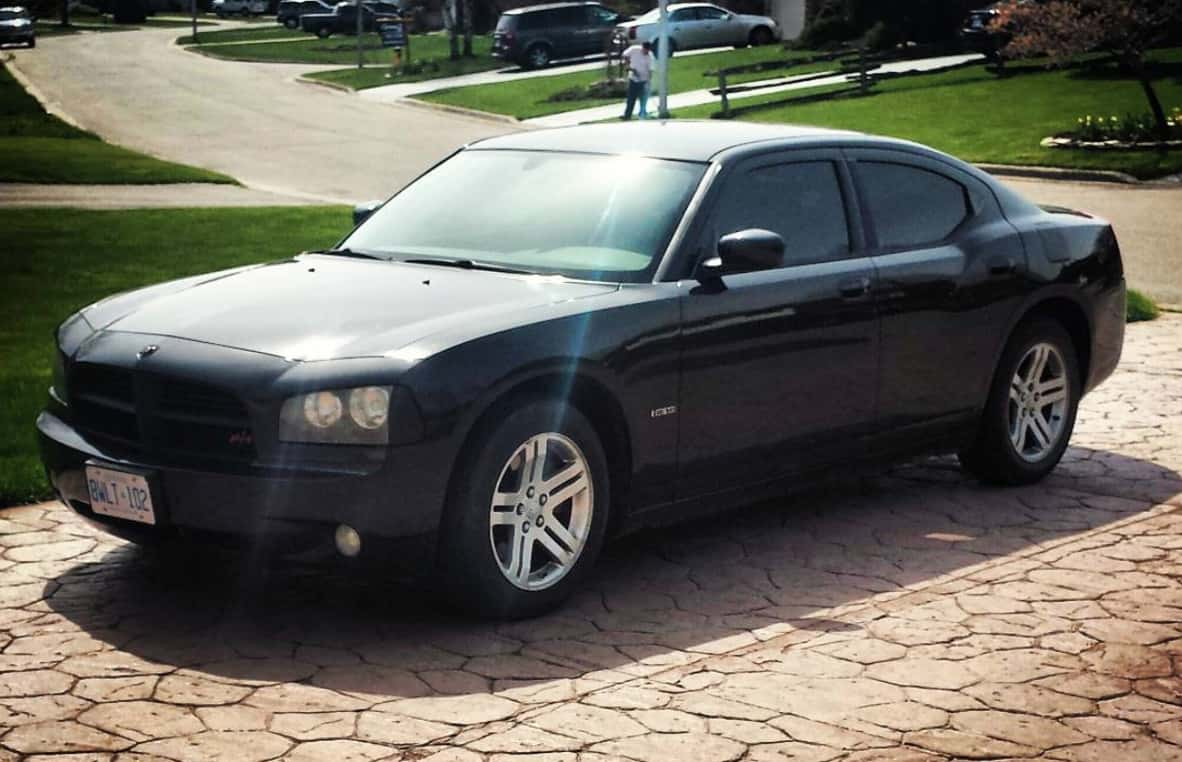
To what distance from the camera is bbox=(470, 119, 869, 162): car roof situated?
7328 millimetres

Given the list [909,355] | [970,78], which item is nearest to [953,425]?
[909,355]

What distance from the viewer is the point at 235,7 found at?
376 feet

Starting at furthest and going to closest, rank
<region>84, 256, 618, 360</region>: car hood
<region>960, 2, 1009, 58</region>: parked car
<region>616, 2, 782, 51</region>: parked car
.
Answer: <region>616, 2, 782, 51</region>: parked car < <region>960, 2, 1009, 58</region>: parked car < <region>84, 256, 618, 360</region>: car hood

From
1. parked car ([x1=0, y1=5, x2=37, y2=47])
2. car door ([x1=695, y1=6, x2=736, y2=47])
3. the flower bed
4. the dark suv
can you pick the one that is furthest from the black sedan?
parked car ([x1=0, y1=5, x2=37, y2=47])

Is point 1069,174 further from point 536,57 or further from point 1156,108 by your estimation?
point 536,57

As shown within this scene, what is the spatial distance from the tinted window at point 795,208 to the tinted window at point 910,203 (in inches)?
8.5

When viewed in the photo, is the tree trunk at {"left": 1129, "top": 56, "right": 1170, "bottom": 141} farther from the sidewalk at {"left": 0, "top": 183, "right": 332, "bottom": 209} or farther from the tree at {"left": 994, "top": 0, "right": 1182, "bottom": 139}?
the sidewalk at {"left": 0, "top": 183, "right": 332, "bottom": 209}

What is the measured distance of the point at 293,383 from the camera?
19.0 ft

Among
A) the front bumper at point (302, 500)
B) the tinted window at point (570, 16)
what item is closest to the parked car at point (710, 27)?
the tinted window at point (570, 16)

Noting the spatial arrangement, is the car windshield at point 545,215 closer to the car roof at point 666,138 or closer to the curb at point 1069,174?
the car roof at point 666,138

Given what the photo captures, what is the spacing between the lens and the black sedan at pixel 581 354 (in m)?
5.84

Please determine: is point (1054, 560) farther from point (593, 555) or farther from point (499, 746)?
point (499, 746)

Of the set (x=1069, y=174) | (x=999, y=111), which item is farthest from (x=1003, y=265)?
(x=999, y=111)

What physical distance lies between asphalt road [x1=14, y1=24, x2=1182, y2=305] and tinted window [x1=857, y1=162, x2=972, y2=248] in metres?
7.44
